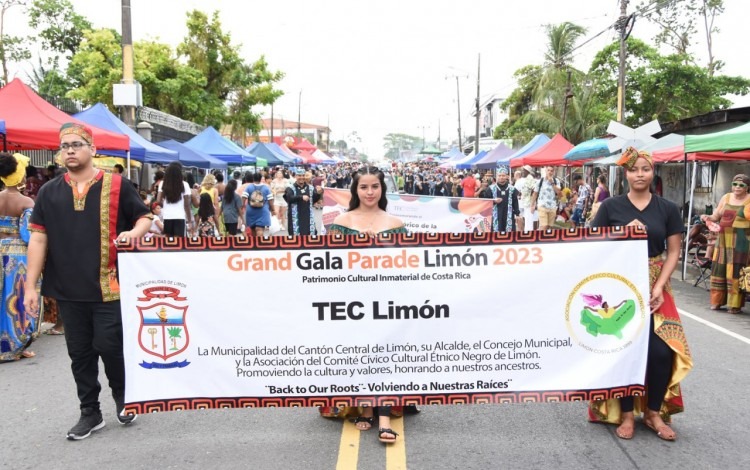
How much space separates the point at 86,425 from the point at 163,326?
3.24 ft

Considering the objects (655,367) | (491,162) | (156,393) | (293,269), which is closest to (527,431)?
(655,367)

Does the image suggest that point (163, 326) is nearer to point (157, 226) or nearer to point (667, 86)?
point (157, 226)

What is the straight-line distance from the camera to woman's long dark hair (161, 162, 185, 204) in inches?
426

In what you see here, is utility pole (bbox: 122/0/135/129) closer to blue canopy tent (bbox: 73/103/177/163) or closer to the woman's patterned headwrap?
blue canopy tent (bbox: 73/103/177/163)

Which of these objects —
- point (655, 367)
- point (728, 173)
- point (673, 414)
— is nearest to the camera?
point (655, 367)

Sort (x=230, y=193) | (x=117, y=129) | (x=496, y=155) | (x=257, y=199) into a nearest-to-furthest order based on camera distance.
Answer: (x=117, y=129) < (x=257, y=199) < (x=230, y=193) < (x=496, y=155)

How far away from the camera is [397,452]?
4117 mm

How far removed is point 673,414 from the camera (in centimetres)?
470

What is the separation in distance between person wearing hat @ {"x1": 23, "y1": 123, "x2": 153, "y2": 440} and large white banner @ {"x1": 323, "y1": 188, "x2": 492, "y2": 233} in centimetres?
691

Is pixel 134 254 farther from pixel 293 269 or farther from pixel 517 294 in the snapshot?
pixel 517 294

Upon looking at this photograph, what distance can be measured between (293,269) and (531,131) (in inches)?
1460

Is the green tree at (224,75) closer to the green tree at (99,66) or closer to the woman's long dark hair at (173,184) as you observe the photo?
the green tree at (99,66)

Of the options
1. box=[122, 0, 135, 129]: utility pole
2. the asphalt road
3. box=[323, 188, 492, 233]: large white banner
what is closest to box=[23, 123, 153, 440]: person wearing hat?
the asphalt road

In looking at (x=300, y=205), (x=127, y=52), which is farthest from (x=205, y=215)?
(x=127, y=52)
